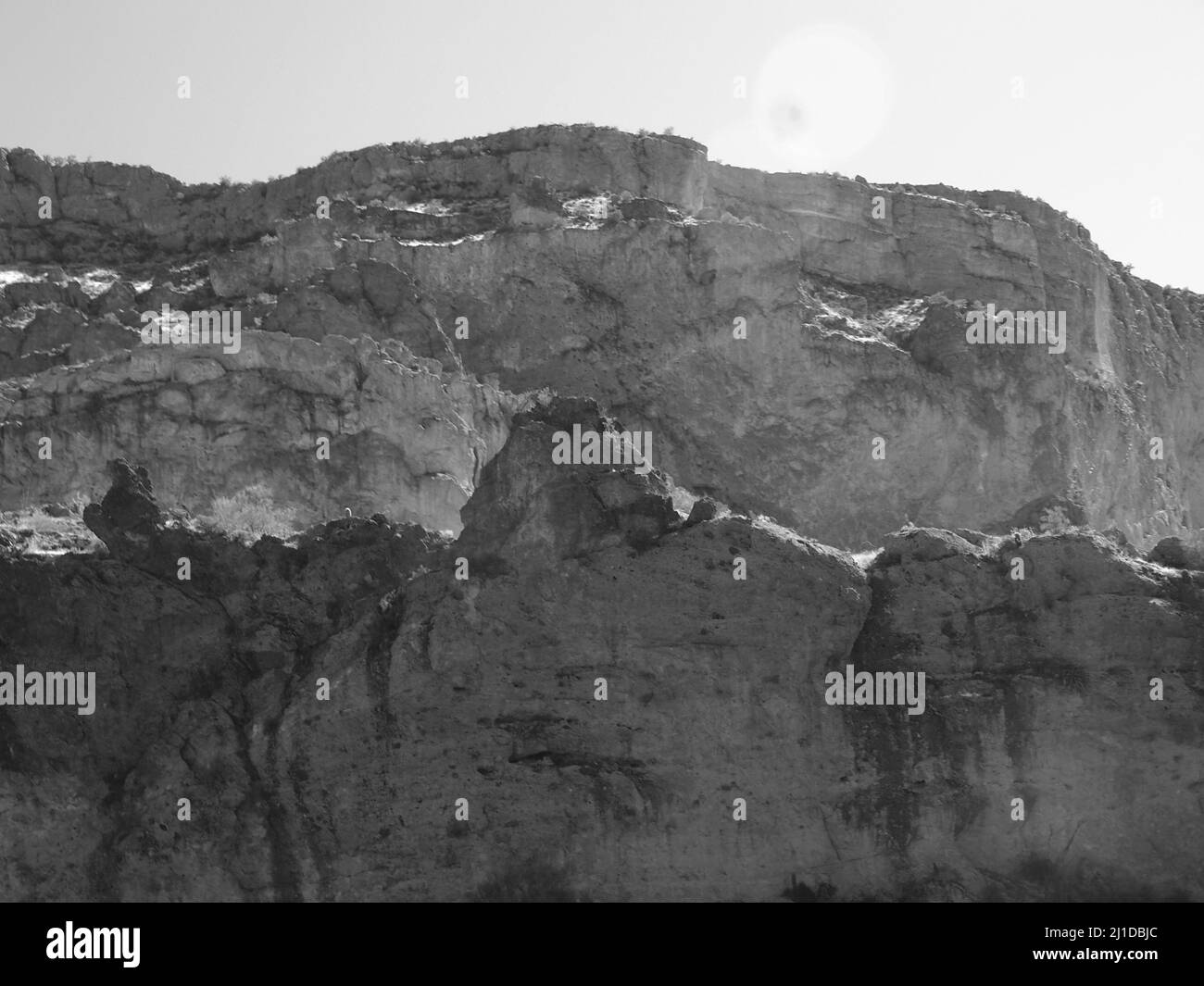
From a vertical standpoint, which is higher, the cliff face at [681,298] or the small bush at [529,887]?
the cliff face at [681,298]

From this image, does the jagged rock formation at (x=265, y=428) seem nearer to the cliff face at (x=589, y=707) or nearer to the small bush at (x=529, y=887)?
the cliff face at (x=589, y=707)

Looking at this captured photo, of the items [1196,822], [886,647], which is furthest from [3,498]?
[1196,822]

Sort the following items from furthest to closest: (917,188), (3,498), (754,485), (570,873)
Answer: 1. (917,188)
2. (754,485)
3. (3,498)
4. (570,873)

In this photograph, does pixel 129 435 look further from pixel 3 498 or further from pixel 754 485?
pixel 754 485

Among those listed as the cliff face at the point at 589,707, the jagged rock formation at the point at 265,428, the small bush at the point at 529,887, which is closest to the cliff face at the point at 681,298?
the jagged rock formation at the point at 265,428

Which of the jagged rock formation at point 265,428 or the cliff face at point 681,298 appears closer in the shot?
the jagged rock formation at point 265,428

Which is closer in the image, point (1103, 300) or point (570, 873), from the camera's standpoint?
point (570, 873)

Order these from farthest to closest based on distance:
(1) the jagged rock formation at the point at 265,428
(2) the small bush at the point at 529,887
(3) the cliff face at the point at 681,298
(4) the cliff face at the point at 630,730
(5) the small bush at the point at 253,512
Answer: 1. (3) the cliff face at the point at 681,298
2. (1) the jagged rock formation at the point at 265,428
3. (5) the small bush at the point at 253,512
4. (4) the cliff face at the point at 630,730
5. (2) the small bush at the point at 529,887
